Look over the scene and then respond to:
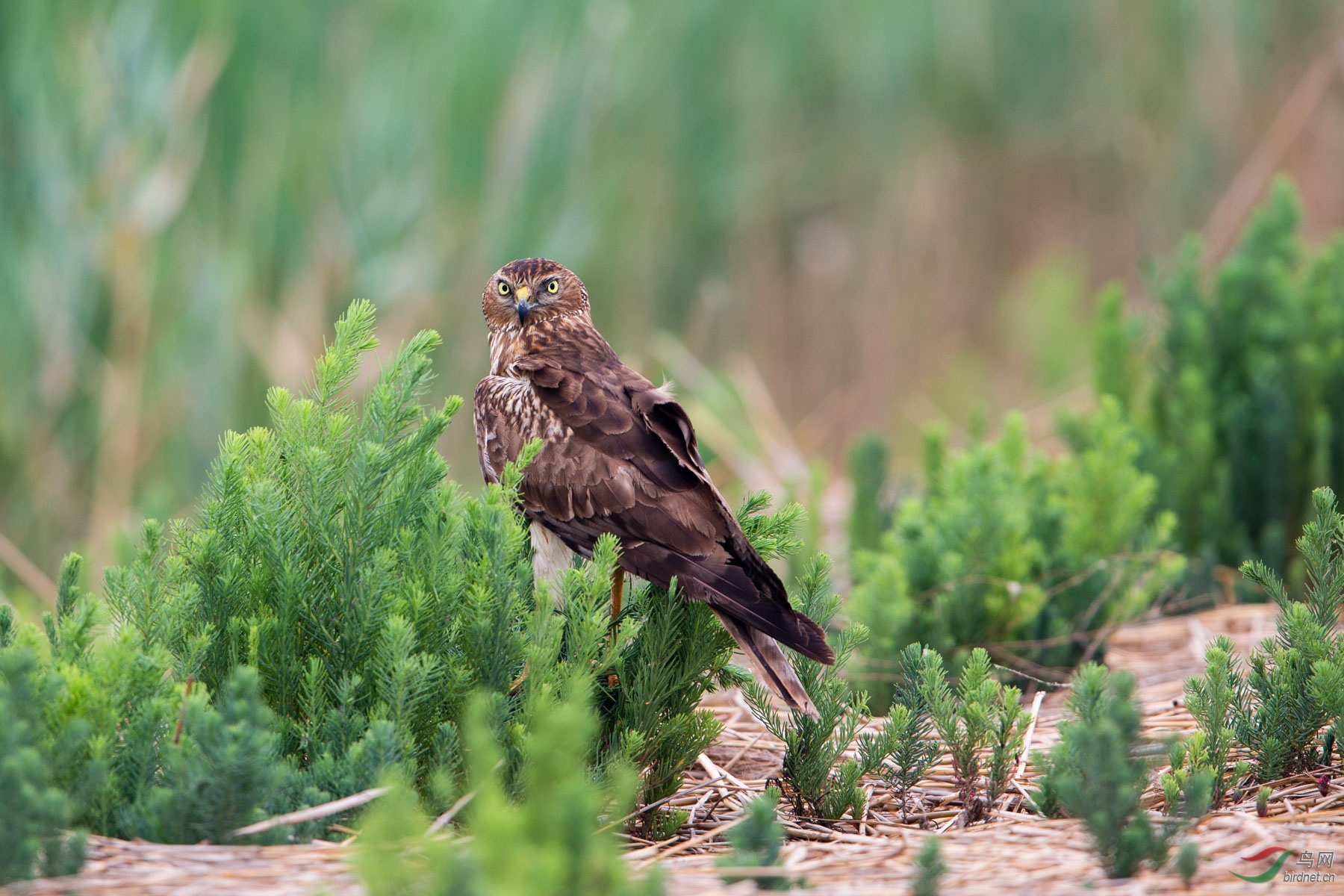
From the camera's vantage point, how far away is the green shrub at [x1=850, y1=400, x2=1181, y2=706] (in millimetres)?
3793

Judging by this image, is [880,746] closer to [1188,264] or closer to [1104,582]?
[1104,582]

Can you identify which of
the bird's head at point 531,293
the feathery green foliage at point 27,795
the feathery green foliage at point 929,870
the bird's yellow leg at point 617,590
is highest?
the bird's head at point 531,293

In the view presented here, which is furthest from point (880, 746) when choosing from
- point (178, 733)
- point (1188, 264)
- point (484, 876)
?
point (1188, 264)

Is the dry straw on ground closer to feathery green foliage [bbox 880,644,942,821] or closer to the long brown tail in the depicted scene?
feathery green foliage [bbox 880,644,942,821]

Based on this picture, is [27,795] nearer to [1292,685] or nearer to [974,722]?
[974,722]

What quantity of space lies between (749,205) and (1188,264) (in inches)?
124

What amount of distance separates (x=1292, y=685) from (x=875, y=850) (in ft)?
3.19

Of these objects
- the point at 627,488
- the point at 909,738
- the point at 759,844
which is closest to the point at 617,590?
the point at 627,488

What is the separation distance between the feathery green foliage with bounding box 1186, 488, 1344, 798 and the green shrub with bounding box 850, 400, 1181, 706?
3.53 ft

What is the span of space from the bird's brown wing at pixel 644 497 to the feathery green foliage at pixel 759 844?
0.55m

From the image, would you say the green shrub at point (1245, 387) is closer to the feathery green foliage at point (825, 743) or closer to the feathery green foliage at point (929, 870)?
the feathery green foliage at point (825, 743)

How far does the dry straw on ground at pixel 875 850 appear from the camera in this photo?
6.41ft

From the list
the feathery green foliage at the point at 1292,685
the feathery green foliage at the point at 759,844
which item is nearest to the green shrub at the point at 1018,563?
the feathery green foliage at the point at 1292,685

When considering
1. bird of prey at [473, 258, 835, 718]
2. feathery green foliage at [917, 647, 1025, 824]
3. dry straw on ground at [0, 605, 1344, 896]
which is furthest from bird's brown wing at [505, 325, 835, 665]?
dry straw on ground at [0, 605, 1344, 896]
